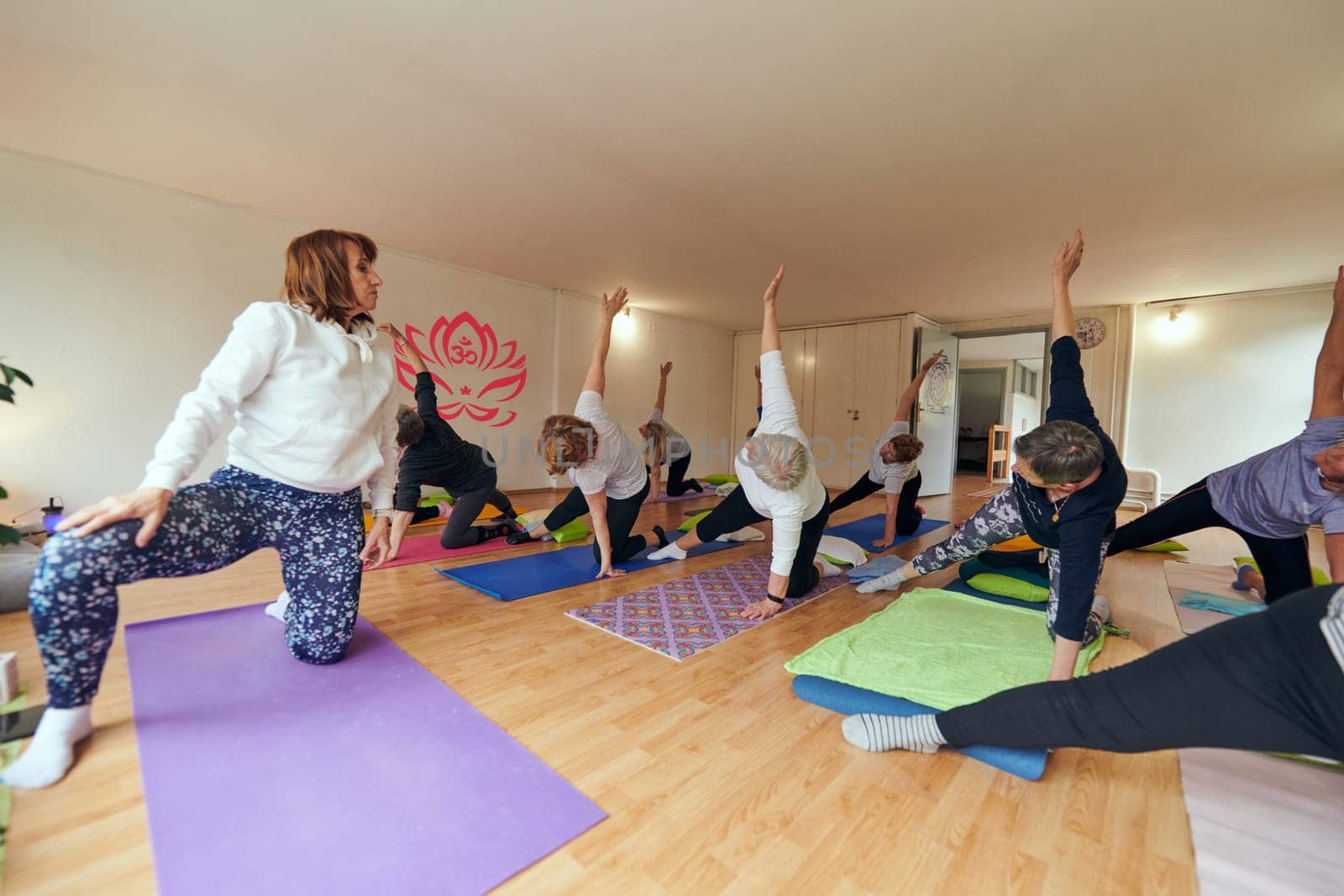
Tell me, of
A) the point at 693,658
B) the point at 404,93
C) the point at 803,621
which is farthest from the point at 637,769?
the point at 404,93

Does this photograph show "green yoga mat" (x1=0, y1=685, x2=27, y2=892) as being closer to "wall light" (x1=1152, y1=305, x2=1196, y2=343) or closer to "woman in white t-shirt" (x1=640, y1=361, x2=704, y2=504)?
"woman in white t-shirt" (x1=640, y1=361, x2=704, y2=504)

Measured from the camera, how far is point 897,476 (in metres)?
4.12

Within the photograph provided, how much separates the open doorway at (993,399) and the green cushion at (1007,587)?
8293 millimetres

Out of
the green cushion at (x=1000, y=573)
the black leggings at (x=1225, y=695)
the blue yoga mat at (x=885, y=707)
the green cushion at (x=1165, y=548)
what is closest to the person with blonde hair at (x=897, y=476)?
the green cushion at (x=1000, y=573)

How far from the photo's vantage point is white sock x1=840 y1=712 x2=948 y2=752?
1468 mm

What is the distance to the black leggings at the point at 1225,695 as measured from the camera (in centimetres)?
87

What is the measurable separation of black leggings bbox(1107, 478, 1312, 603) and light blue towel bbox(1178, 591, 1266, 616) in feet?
0.48

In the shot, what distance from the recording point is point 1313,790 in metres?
1.34

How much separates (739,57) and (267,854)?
297 centimetres

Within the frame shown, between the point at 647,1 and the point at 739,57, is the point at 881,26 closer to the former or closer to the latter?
the point at 739,57

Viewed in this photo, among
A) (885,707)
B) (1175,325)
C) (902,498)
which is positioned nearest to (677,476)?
(902,498)

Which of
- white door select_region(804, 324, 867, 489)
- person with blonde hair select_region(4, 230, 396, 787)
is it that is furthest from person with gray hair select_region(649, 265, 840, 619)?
white door select_region(804, 324, 867, 489)

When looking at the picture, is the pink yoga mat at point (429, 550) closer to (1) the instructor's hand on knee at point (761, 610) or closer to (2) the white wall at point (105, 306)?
(1) the instructor's hand on knee at point (761, 610)

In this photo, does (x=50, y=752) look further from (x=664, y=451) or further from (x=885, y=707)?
(x=664, y=451)
